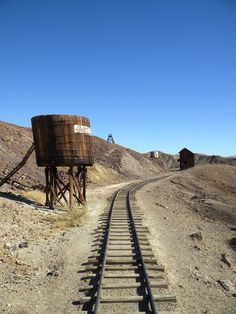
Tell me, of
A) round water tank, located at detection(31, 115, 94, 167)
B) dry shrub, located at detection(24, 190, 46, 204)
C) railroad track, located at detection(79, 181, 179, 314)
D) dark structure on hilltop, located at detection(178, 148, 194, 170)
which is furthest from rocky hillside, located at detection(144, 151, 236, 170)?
railroad track, located at detection(79, 181, 179, 314)

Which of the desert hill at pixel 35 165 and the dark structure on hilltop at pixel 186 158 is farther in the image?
the dark structure on hilltop at pixel 186 158

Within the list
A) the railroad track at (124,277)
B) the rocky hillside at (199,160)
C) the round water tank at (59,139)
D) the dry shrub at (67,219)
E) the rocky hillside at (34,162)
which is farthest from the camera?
the rocky hillside at (199,160)

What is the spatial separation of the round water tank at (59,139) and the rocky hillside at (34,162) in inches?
228

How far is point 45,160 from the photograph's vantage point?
Result: 19344 millimetres

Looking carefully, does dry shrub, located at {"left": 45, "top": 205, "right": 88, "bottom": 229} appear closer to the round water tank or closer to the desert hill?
the round water tank

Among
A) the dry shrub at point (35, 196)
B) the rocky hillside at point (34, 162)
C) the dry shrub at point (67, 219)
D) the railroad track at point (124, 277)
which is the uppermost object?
the rocky hillside at point (34, 162)

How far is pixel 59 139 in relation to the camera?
750 inches

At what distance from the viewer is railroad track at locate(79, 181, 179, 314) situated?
7.30 meters

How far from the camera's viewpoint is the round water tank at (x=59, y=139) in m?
19.1

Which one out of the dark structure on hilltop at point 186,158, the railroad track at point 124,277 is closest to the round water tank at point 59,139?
the railroad track at point 124,277

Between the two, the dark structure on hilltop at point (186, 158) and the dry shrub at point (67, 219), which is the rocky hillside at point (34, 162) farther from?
the dry shrub at point (67, 219)

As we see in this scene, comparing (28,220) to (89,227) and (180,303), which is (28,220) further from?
(180,303)

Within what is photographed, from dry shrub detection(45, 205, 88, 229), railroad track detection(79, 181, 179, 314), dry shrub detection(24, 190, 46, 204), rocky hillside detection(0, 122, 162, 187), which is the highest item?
rocky hillside detection(0, 122, 162, 187)

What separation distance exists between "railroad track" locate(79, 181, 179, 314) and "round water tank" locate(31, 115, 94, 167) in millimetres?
6109
